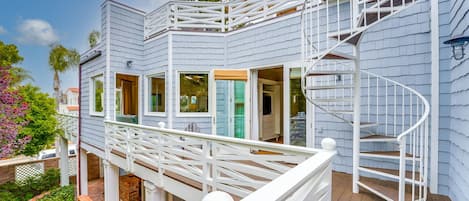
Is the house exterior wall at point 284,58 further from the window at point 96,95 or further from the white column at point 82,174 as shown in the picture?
the white column at point 82,174

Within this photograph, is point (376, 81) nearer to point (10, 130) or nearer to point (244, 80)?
point (244, 80)

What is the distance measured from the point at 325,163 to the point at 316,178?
0.53 feet

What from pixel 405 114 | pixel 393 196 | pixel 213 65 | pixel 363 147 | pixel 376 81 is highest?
pixel 213 65

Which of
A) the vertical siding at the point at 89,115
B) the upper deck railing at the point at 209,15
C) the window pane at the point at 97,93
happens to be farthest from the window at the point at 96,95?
the upper deck railing at the point at 209,15

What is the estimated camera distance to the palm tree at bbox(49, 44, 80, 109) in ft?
55.4

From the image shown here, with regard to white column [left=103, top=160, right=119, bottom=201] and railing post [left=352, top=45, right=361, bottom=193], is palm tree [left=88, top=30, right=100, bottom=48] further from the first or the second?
railing post [left=352, top=45, right=361, bottom=193]

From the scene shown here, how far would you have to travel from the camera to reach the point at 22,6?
13.5m

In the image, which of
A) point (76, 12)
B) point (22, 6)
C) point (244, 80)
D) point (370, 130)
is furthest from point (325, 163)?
point (22, 6)

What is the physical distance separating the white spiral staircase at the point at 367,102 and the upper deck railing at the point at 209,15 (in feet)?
4.53

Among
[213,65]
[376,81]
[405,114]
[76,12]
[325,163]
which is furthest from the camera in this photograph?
[76,12]

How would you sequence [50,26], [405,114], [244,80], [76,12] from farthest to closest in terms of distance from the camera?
[50,26] < [76,12] < [244,80] < [405,114]

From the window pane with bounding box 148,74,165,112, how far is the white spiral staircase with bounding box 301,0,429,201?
12.4ft

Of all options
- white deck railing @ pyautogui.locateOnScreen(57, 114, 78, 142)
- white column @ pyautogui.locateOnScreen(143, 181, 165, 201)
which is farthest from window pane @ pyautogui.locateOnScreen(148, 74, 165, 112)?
white deck railing @ pyautogui.locateOnScreen(57, 114, 78, 142)

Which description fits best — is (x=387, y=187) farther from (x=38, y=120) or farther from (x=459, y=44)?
(x=38, y=120)
